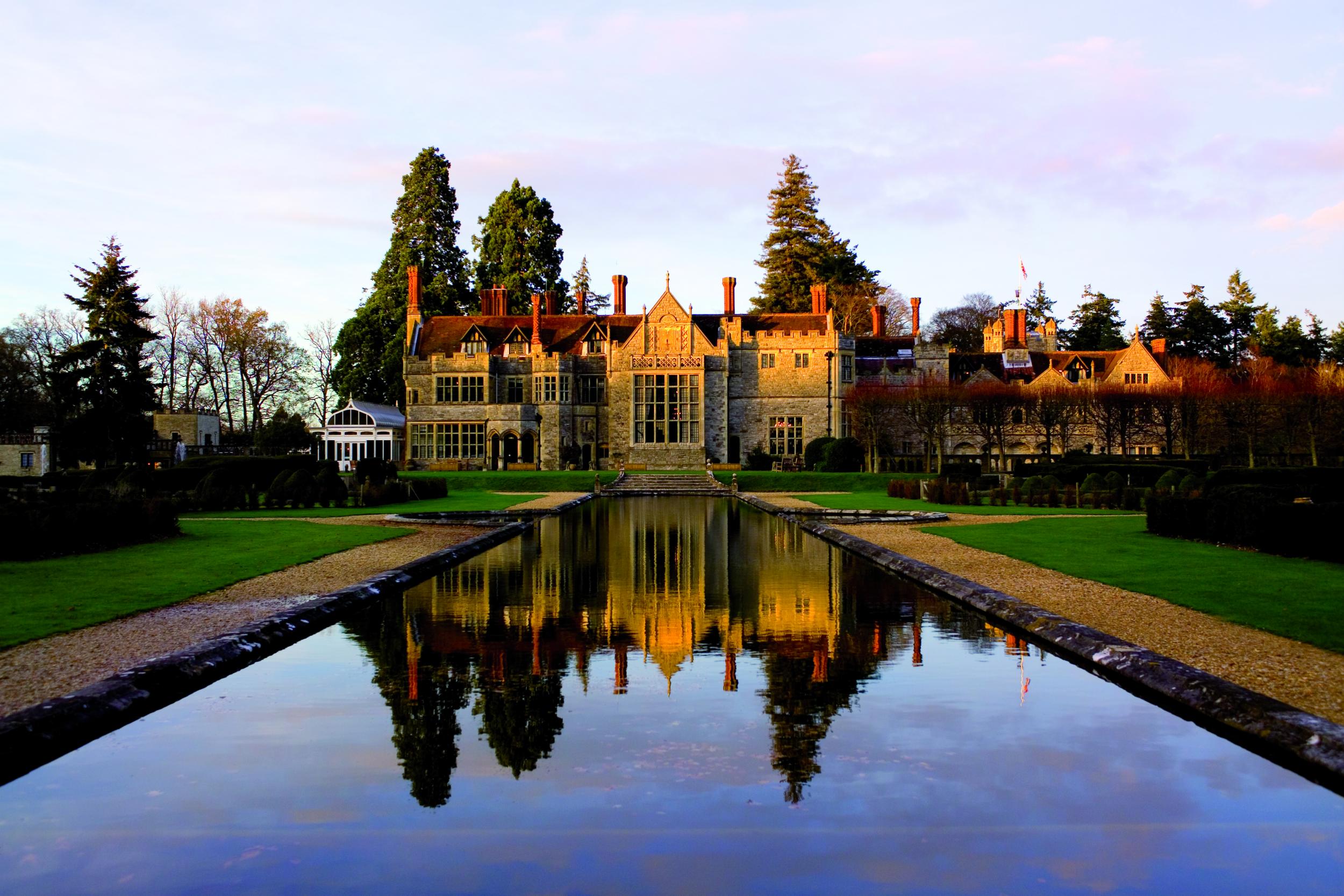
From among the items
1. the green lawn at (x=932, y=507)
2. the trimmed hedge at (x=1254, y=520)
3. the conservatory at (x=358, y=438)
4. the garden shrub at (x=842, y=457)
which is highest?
the conservatory at (x=358, y=438)

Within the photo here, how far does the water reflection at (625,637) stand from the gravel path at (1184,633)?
1086 millimetres

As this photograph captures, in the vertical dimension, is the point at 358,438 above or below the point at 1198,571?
above

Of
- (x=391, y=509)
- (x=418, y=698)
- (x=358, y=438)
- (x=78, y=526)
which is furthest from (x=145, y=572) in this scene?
(x=358, y=438)

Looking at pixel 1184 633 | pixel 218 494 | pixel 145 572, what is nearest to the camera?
pixel 1184 633

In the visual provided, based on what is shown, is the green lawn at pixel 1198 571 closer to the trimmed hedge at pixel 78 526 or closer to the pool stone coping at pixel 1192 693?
the pool stone coping at pixel 1192 693

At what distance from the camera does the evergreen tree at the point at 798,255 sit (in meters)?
74.3

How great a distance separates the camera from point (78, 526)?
17312 mm

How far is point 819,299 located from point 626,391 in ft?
38.3

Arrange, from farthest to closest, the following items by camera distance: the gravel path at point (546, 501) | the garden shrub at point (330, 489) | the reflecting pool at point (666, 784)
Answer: the garden shrub at point (330, 489) < the gravel path at point (546, 501) < the reflecting pool at point (666, 784)

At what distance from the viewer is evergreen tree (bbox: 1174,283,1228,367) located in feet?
244

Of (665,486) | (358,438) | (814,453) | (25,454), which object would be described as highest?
(358,438)

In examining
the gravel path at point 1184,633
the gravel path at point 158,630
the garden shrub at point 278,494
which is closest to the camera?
the gravel path at point 1184,633

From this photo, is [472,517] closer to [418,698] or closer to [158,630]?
[158,630]

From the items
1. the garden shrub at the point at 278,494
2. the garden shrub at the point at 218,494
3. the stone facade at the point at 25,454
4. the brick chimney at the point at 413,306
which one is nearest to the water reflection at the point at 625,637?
the garden shrub at the point at 218,494
